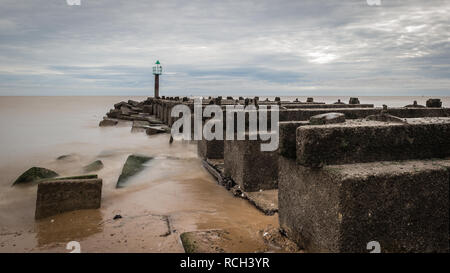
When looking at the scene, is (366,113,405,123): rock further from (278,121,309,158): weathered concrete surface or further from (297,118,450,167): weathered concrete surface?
(278,121,309,158): weathered concrete surface

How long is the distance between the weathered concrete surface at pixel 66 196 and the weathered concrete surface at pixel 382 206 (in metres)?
3.65

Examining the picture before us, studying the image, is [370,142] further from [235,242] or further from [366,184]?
[235,242]

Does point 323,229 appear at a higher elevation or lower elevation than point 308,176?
lower

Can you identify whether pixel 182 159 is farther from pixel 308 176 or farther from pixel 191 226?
pixel 308 176

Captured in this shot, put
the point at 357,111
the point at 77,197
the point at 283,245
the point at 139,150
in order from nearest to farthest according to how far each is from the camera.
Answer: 1. the point at 283,245
2. the point at 77,197
3. the point at 357,111
4. the point at 139,150

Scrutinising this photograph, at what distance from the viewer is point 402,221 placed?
2596mm

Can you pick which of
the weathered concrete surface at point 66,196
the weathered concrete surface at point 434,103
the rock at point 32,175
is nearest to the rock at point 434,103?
the weathered concrete surface at point 434,103

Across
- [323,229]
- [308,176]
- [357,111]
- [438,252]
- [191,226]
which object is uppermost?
[357,111]

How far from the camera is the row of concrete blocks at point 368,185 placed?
251 cm

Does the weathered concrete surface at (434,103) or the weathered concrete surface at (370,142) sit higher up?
the weathered concrete surface at (434,103)

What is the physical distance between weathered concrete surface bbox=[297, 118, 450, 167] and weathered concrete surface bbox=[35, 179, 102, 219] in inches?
142

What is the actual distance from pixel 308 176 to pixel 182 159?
250 inches

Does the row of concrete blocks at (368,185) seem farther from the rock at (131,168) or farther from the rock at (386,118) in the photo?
the rock at (131,168)
